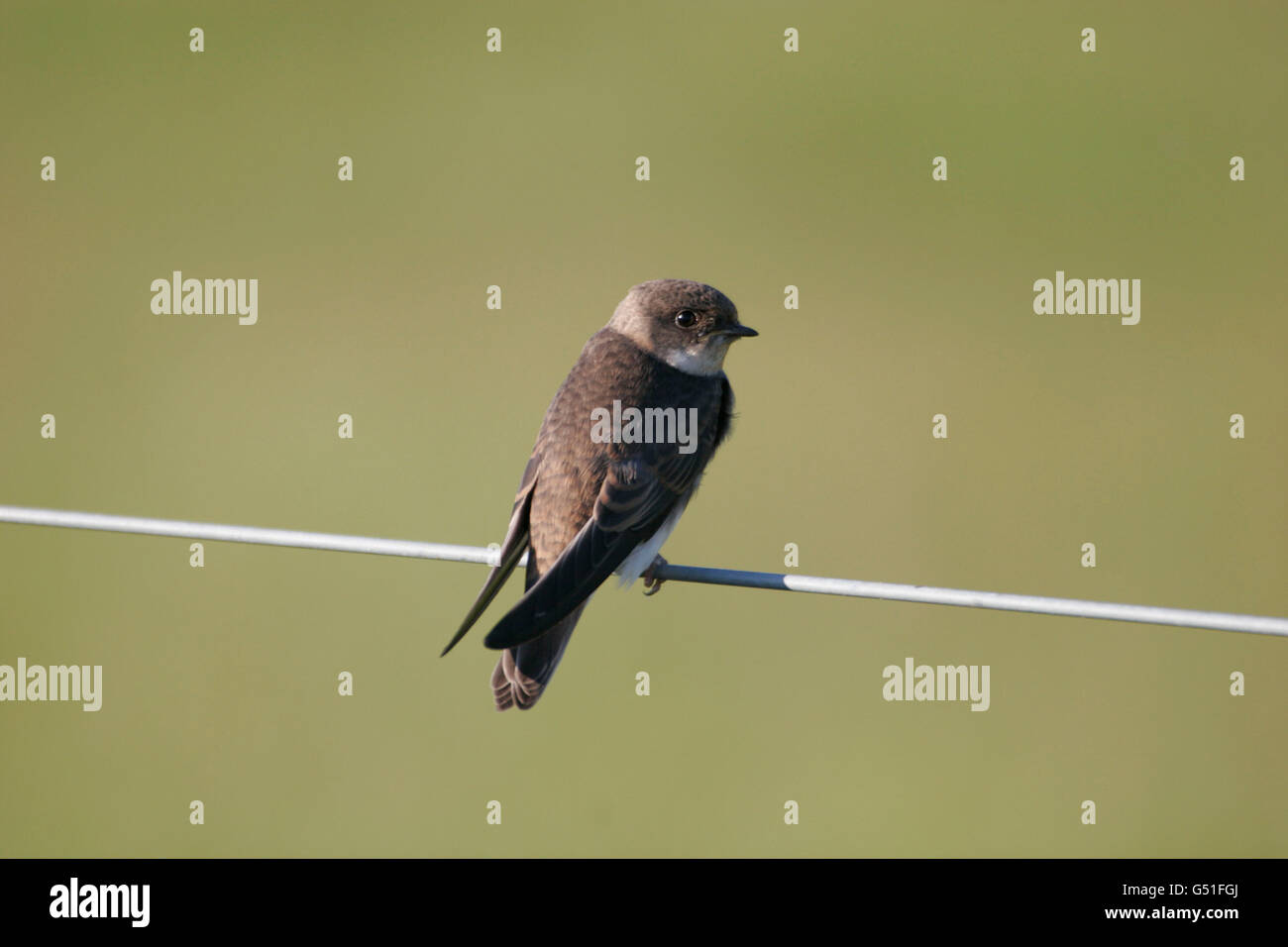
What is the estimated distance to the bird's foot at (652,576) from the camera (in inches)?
206

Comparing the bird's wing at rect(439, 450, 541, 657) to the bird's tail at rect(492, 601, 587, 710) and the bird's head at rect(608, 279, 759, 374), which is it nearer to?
the bird's tail at rect(492, 601, 587, 710)

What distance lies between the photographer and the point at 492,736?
396 inches

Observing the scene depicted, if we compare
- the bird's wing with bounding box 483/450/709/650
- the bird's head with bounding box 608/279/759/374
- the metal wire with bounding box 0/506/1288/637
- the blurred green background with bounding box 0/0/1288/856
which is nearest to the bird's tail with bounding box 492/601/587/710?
the bird's wing with bounding box 483/450/709/650

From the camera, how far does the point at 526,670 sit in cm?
484

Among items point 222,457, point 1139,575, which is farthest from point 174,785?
point 1139,575

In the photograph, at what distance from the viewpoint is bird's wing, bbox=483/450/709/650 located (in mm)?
4273

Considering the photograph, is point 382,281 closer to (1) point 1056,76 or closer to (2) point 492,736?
(2) point 492,736

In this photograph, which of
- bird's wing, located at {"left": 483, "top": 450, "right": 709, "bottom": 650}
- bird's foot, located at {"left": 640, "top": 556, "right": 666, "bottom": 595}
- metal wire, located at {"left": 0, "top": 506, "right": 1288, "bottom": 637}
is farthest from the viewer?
bird's foot, located at {"left": 640, "top": 556, "right": 666, "bottom": 595}

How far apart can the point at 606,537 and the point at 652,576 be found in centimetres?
48

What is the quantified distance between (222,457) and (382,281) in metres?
2.88

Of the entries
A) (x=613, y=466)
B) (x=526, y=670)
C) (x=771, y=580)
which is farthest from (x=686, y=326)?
(x=771, y=580)

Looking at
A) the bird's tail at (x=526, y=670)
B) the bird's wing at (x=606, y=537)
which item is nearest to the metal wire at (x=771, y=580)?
the bird's wing at (x=606, y=537)

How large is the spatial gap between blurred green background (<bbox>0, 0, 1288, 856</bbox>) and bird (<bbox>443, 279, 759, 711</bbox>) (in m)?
4.71

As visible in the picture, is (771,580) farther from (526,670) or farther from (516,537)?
(516,537)
